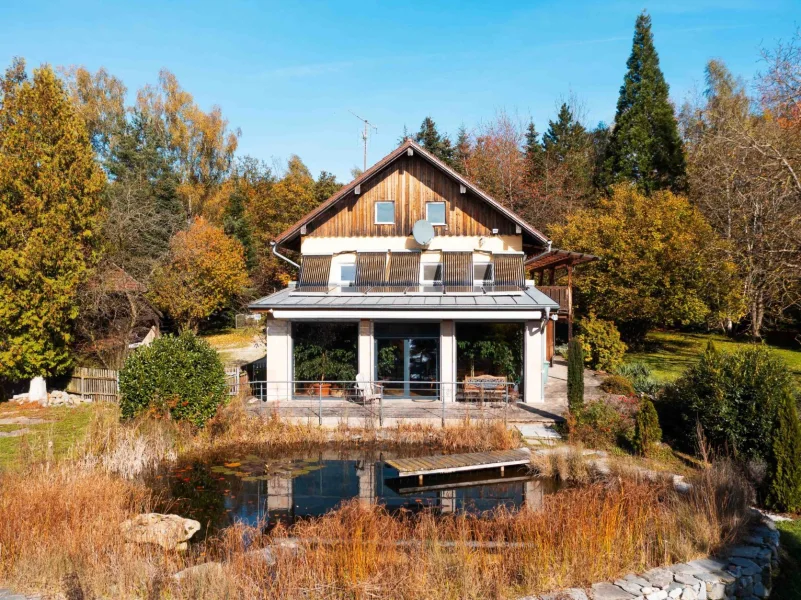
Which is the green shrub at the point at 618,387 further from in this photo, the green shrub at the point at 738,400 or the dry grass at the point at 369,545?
the dry grass at the point at 369,545

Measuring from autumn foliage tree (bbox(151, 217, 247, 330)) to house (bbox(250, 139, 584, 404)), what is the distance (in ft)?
46.8

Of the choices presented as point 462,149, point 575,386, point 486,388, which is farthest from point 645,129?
point 575,386

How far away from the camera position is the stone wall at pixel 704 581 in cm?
734

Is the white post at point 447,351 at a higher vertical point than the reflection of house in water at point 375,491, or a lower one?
higher

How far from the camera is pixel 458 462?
43.9 ft

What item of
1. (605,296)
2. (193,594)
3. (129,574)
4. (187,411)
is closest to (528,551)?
(193,594)

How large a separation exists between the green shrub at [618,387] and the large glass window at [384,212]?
954cm

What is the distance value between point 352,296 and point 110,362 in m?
9.50

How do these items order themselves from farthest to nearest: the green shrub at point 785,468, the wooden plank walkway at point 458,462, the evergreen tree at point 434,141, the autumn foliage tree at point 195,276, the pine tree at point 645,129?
the evergreen tree at point 434,141 < the pine tree at point 645,129 < the autumn foliage tree at point 195,276 < the wooden plank walkway at point 458,462 < the green shrub at point 785,468

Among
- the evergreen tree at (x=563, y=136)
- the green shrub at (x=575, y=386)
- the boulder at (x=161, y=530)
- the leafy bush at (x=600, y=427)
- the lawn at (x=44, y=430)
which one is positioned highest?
the evergreen tree at (x=563, y=136)

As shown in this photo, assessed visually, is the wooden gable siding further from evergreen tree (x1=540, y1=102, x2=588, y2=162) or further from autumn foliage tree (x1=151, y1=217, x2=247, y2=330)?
evergreen tree (x1=540, y1=102, x2=588, y2=162)

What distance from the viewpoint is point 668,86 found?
4694 centimetres

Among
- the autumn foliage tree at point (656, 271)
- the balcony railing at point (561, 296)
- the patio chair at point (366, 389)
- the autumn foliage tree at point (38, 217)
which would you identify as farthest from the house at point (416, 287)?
the autumn foliage tree at point (38, 217)

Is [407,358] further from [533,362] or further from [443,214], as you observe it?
[443,214]
